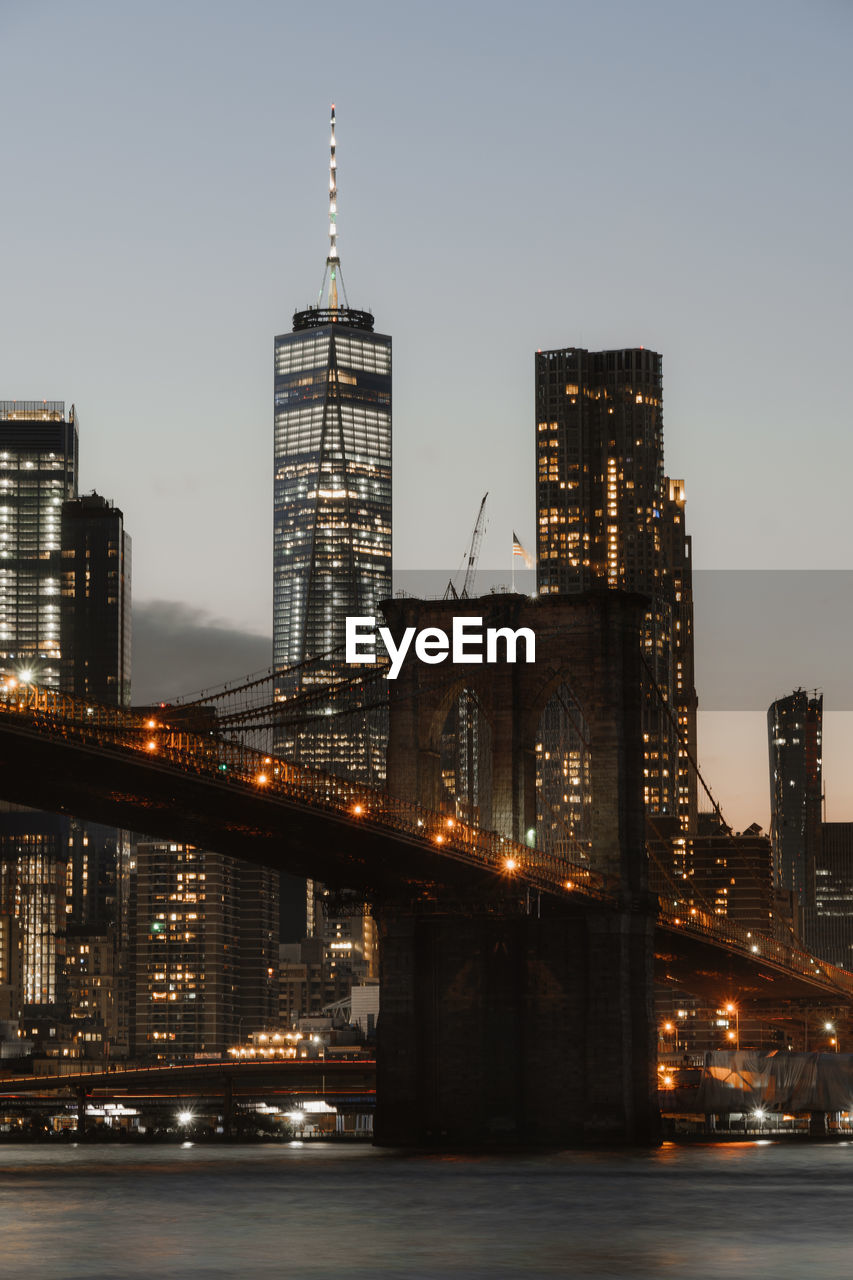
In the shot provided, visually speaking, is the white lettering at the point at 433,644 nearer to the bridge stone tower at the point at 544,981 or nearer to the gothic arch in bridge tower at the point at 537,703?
the gothic arch in bridge tower at the point at 537,703

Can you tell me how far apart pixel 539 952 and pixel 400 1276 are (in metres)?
49.8

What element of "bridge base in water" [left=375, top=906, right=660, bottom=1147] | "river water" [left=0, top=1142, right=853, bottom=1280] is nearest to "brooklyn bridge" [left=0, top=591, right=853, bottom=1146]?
"bridge base in water" [left=375, top=906, right=660, bottom=1147]

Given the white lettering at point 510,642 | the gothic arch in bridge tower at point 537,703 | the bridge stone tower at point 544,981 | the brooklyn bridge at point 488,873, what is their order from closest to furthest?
1. the brooklyn bridge at point 488,873
2. the bridge stone tower at point 544,981
3. the gothic arch in bridge tower at point 537,703
4. the white lettering at point 510,642

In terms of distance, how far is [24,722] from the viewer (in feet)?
241

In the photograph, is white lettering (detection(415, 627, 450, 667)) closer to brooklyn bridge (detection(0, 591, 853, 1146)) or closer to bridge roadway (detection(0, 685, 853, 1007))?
brooklyn bridge (detection(0, 591, 853, 1146))

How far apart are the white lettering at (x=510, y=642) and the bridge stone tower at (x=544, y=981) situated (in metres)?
0.57

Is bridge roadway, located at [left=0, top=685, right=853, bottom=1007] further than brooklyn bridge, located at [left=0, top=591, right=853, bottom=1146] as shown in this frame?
No

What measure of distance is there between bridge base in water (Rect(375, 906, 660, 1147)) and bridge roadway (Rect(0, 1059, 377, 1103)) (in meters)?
50.8

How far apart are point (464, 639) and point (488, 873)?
1433 centimetres

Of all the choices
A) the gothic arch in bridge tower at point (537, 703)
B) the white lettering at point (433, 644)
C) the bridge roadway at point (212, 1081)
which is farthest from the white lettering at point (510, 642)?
the bridge roadway at point (212, 1081)

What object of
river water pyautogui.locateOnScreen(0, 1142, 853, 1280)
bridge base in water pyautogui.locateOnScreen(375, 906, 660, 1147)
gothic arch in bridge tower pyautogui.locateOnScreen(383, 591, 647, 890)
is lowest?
river water pyautogui.locateOnScreen(0, 1142, 853, 1280)

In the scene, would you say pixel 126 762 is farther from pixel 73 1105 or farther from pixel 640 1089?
pixel 73 1105

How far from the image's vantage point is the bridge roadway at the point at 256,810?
251ft

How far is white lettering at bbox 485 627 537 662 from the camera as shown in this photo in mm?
101750
